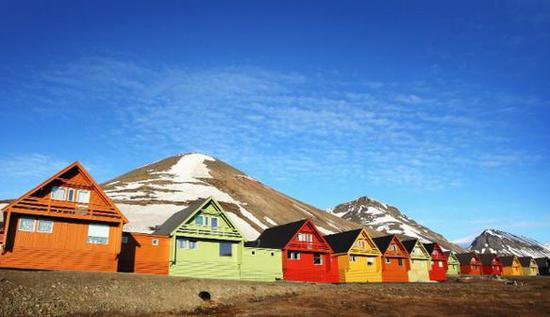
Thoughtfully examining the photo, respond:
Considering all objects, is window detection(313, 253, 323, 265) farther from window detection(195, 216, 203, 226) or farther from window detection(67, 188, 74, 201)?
window detection(67, 188, 74, 201)

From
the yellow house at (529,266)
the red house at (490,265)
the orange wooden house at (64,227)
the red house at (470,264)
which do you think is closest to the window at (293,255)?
the orange wooden house at (64,227)

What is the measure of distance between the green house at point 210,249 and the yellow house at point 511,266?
96.6 metres

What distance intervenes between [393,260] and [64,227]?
47.7 metres

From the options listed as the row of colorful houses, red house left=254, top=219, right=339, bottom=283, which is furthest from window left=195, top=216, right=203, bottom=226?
red house left=254, top=219, right=339, bottom=283

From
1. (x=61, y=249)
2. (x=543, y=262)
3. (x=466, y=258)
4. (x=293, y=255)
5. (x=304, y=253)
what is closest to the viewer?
(x=61, y=249)

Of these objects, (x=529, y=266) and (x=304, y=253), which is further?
(x=529, y=266)

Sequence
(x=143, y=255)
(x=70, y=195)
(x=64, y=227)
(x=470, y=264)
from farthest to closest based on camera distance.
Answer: (x=470, y=264)
(x=143, y=255)
(x=70, y=195)
(x=64, y=227)

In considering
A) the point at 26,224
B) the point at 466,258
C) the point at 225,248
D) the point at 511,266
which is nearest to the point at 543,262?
the point at 511,266

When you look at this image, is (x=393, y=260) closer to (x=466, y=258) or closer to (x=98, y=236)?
(x=98, y=236)

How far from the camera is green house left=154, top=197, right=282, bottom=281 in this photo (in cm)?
4838

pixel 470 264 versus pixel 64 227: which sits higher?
pixel 64 227

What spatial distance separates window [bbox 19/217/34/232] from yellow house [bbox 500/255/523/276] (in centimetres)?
11886

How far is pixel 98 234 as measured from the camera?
44312 mm

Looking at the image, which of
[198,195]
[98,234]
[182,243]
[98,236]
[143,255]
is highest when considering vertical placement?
[198,195]
